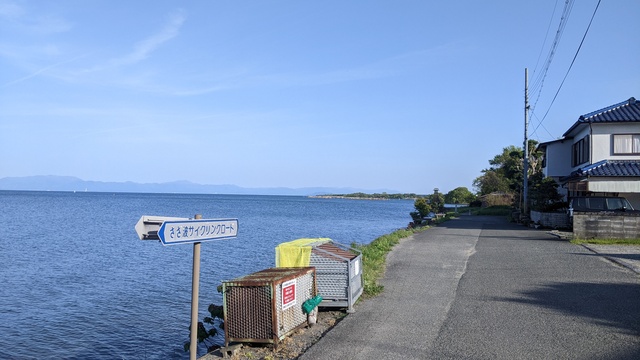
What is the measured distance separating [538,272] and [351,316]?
651 centimetres

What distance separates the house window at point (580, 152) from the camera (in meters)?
27.9

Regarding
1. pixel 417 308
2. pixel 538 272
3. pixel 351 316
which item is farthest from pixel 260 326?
pixel 538 272

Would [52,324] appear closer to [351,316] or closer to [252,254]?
[351,316]

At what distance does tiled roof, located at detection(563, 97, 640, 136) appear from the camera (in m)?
26.0

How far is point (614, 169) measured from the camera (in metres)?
25.1

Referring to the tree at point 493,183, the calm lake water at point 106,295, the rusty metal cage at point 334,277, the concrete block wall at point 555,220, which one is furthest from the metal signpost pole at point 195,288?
the tree at point 493,183

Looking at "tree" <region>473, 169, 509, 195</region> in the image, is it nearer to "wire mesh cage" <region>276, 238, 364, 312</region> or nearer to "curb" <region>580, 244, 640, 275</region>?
"curb" <region>580, 244, 640, 275</region>

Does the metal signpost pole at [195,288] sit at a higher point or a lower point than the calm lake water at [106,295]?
higher

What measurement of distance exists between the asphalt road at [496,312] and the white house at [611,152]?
32.3 feet

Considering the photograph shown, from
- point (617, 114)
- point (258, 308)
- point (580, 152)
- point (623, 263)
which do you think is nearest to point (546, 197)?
point (580, 152)

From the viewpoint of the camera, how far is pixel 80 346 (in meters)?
11.1

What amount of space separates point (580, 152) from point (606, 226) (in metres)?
10.1

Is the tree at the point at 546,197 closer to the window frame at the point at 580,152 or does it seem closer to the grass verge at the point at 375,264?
the window frame at the point at 580,152

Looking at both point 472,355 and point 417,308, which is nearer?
point 472,355
